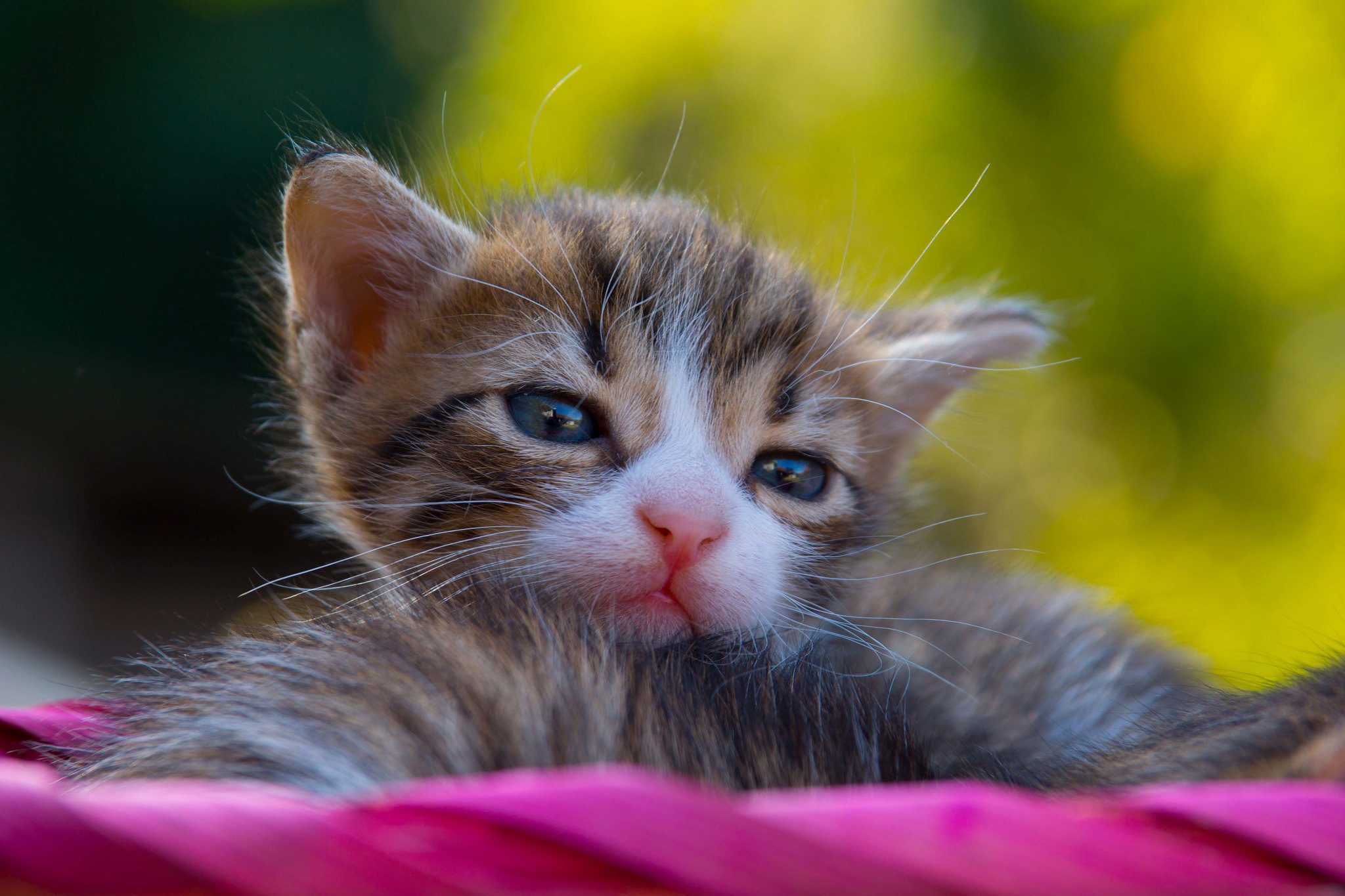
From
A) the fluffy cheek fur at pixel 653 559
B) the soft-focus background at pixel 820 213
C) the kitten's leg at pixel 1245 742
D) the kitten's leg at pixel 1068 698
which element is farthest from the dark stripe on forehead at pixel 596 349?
the soft-focus background at pixel 820 213

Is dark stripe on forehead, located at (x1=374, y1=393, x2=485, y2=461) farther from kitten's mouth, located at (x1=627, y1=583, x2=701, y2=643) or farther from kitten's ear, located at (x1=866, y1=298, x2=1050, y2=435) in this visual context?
kitten's ear, located at (x1=866, y1=298, x2=1050, y2=435)

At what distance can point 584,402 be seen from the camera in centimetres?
118

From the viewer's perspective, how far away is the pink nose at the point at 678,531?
104cm

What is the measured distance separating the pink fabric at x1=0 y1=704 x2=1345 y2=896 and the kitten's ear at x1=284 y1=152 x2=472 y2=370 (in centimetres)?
87

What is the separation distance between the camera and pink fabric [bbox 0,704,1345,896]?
0.51 m

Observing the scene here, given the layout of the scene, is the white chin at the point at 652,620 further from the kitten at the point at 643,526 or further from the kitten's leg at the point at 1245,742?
the kitten's leg at the point at 1245,742

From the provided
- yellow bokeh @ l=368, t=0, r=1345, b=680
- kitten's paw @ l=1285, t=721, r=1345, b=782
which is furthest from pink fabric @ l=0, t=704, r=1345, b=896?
yellow bokeh @ l=368, t=0, r=1345, b=680

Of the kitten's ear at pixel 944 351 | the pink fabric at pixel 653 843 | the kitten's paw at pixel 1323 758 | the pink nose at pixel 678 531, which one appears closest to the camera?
the pink fabric at pixel 653 843

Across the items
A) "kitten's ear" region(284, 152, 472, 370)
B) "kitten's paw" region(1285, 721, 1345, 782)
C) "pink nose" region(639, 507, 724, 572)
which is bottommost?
"kitten's paw" region(1285, 721, 1345, 782)

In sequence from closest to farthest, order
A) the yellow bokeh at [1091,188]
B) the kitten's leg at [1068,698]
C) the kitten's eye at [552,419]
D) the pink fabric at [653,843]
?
the pink fabric at [653,843] → the kitten's leg at [1068,698] → the kitten's eye at [552,419] → the yellow bokeh at [1091,188]

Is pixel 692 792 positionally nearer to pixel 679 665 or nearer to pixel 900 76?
pixel 679 665

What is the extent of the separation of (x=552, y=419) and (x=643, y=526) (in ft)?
0.63

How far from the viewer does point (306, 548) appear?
3.65 m

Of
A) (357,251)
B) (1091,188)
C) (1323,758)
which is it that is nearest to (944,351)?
(357,251)
